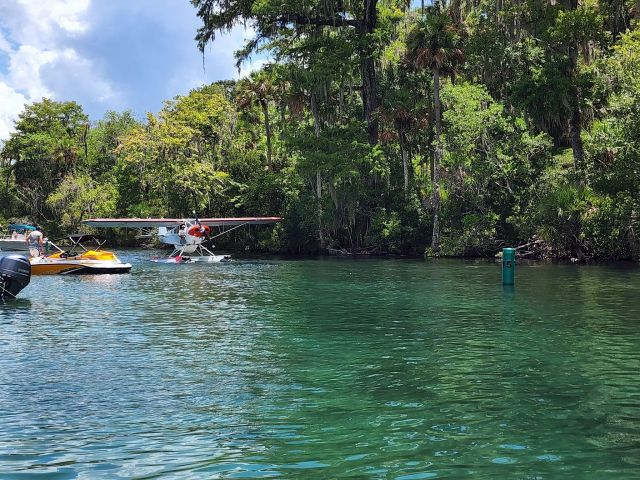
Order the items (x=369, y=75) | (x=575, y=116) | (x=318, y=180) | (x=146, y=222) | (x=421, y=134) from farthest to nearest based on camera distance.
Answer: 1. (x=318, y=180)
2. (x=369, y=75)
3. (x=421, y=134)
4. (x=146, y=222)
5. (x=575, y=116)

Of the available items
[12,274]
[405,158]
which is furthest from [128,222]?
[12,274]

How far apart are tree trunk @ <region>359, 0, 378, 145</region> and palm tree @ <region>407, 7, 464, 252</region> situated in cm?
411

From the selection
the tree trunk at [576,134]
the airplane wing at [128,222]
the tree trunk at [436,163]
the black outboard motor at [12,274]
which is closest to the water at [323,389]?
the black outboard motor at [12,274]

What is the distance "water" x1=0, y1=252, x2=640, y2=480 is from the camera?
6.43 metres

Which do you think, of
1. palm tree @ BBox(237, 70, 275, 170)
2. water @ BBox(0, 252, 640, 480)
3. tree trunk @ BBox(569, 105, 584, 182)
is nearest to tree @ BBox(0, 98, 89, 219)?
palm tree @ BBox(237, 70, 275, 170)

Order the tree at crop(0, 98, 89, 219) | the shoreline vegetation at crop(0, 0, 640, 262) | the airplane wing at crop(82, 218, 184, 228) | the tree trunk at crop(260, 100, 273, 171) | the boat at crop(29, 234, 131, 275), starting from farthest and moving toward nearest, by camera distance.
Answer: the tree at crop(0, 98, 89, 219) → the tree trunk at crop(260, 100, 273, 171) → the airplane wing at crop(82, 218, 184, 228) → the shoreline vegetation at crop(0, 0, 640, 262) → the boat at crop(29, 234, 131, 275)

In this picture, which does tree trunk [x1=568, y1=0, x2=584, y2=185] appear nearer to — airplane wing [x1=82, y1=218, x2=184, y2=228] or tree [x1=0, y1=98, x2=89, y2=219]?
airplane wing [x1=82, y1=218, x2=184, y2=228]

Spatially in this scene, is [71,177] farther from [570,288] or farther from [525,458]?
[525,458]

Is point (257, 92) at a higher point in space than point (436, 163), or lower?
higher

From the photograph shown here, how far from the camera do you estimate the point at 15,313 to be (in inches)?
708

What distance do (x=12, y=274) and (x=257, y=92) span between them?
139ft

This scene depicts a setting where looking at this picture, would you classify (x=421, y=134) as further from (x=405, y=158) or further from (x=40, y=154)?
(x=40, y=154)

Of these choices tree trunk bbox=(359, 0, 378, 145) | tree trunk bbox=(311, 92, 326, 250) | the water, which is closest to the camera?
the water

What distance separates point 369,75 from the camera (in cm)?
5059
